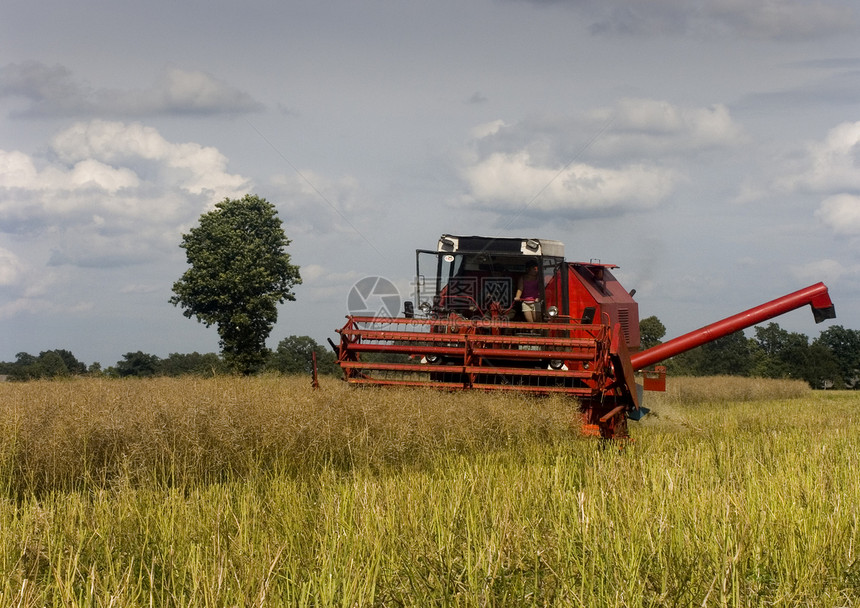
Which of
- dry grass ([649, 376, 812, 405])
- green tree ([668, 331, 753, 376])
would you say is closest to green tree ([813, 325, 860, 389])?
green tree ([668, 331, 753, 376])

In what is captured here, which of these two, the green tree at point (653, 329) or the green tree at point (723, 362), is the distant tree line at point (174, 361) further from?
the green tree at point (723, 362)

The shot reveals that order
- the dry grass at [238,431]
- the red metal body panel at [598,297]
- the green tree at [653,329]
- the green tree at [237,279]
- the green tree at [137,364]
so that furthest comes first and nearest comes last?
the green tree at [137,364], the green tree at [653,329], the green tree at [237,279], the red metal body panel at [598,297], the dry grass at [238,431]

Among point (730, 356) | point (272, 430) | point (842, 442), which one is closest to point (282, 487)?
point (272, 430)

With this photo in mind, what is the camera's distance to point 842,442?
9023mm

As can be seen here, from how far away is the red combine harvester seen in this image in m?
9.84

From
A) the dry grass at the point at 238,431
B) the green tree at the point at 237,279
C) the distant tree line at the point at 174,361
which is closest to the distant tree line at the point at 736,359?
the distant tree line at the point at 174,361

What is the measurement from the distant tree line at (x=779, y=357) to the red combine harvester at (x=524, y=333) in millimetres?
33040

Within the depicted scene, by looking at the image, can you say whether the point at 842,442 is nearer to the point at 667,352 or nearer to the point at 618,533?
the point at 667,352

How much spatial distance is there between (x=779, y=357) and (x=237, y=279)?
34.9m

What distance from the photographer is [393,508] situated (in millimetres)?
4832

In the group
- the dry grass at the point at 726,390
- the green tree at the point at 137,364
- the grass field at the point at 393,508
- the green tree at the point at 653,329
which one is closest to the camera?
the grass field at the point at 393,508

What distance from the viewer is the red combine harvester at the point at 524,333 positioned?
388 inches

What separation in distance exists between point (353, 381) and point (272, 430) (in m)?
3.13

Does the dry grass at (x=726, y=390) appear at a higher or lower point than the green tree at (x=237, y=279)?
lower
